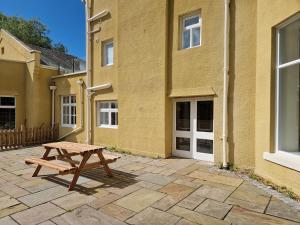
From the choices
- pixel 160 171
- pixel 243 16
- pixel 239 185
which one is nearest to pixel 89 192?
pixel 160 171

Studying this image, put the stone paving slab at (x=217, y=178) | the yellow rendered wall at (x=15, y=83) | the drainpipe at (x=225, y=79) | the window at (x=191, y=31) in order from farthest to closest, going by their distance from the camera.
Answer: the yellow rendered wall at (x=15, y=83) → the window at (x=191, y=31) → the drainpipe at (x=225, y=79) → the stone paving slab at (x=217, y=178)

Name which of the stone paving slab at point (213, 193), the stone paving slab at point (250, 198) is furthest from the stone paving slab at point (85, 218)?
the stone paving slab at point (250, 198)

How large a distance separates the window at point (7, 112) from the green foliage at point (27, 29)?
21.7 metres

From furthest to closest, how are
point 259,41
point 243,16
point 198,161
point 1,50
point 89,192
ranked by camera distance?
1. point 1,50
2. point 198,161
3. point 243,16
4. point 259,41
5. point 89,192

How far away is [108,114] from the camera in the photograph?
10.7 metres

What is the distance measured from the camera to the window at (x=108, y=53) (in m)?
10.6

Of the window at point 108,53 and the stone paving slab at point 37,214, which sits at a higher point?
the window at point 108,53

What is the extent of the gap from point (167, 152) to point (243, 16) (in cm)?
492

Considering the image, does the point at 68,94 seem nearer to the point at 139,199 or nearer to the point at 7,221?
the point at 139,199

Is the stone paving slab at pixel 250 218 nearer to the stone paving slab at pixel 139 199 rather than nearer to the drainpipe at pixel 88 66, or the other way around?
the stone paving slab at pixel 139 199

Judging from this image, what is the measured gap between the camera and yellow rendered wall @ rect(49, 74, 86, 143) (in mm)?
11641

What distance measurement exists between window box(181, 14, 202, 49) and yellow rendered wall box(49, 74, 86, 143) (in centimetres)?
583

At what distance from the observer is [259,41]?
19.8ft

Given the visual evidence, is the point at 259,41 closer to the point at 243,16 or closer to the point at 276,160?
the point at 243,16
